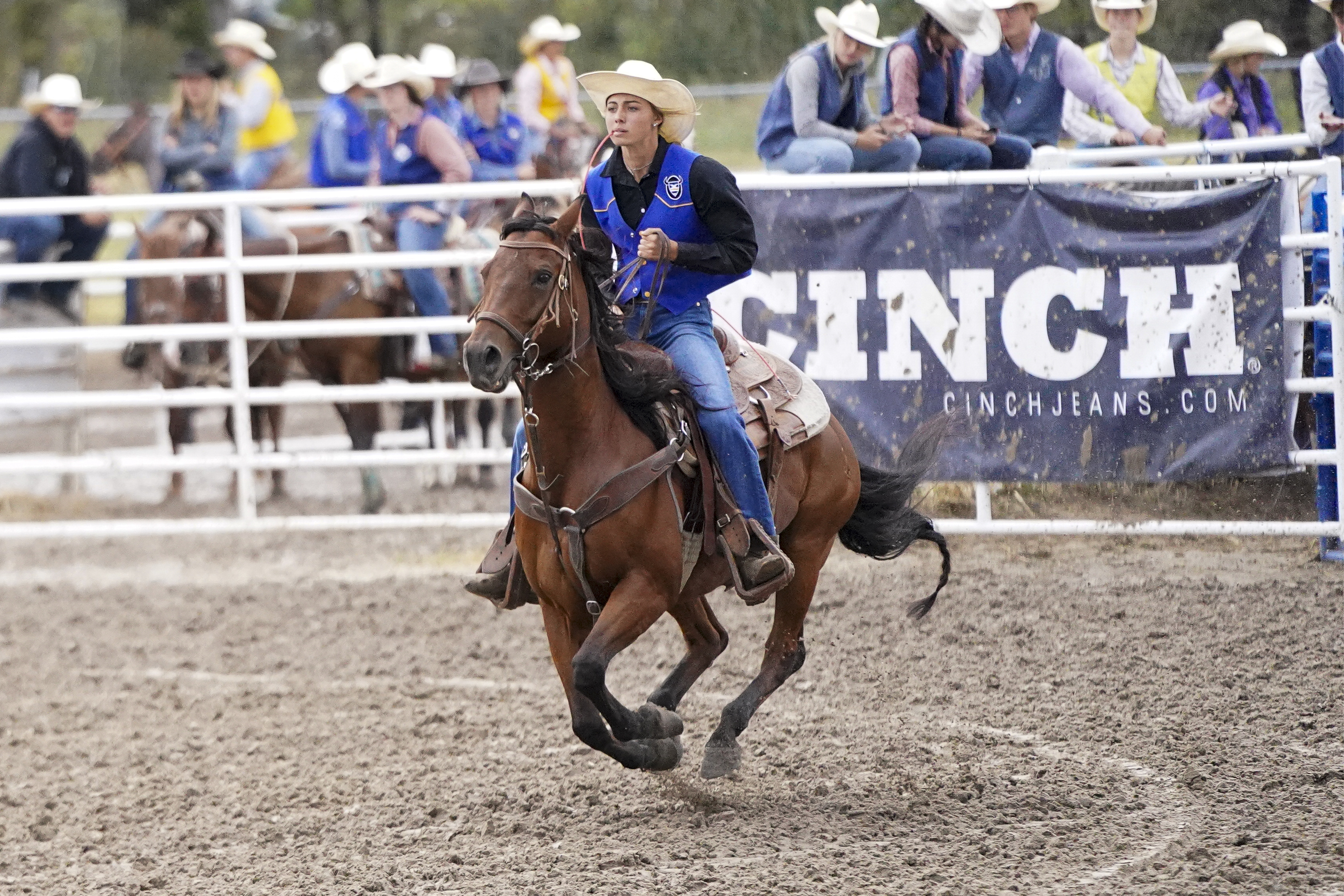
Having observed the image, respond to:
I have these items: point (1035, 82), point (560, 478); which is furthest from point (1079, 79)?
point (560, 478)

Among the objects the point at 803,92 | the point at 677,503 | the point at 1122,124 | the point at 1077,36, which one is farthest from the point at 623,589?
the point at 1077,36

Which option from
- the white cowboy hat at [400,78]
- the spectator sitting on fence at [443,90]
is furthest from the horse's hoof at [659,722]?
the spectator sitting on fence at [443,90]

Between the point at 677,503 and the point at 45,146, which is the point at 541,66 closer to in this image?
the point at 45,146

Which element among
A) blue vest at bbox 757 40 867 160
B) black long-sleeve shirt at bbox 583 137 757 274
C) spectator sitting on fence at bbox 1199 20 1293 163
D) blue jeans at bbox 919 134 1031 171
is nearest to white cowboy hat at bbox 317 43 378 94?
blue vest at bbox 757 40 867 160

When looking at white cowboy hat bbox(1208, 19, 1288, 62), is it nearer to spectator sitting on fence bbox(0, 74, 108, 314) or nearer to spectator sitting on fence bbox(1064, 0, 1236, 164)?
spectator sitting on fence bbox(1064, 0, 1236, 164)

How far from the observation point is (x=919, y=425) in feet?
24.8

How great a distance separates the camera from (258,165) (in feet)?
40.3

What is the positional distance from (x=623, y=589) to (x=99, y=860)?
5.63ft

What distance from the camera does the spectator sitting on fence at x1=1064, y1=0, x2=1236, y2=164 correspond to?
8852mm

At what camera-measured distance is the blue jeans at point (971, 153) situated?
8273 millimetres

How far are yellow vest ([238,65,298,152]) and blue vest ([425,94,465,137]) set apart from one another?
5.74 feet

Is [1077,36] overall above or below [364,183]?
above

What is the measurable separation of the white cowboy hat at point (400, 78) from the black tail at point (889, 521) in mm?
A: 5532

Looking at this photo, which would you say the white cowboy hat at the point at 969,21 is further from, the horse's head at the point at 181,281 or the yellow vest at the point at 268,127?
the yellow vest at the point at 268,127
